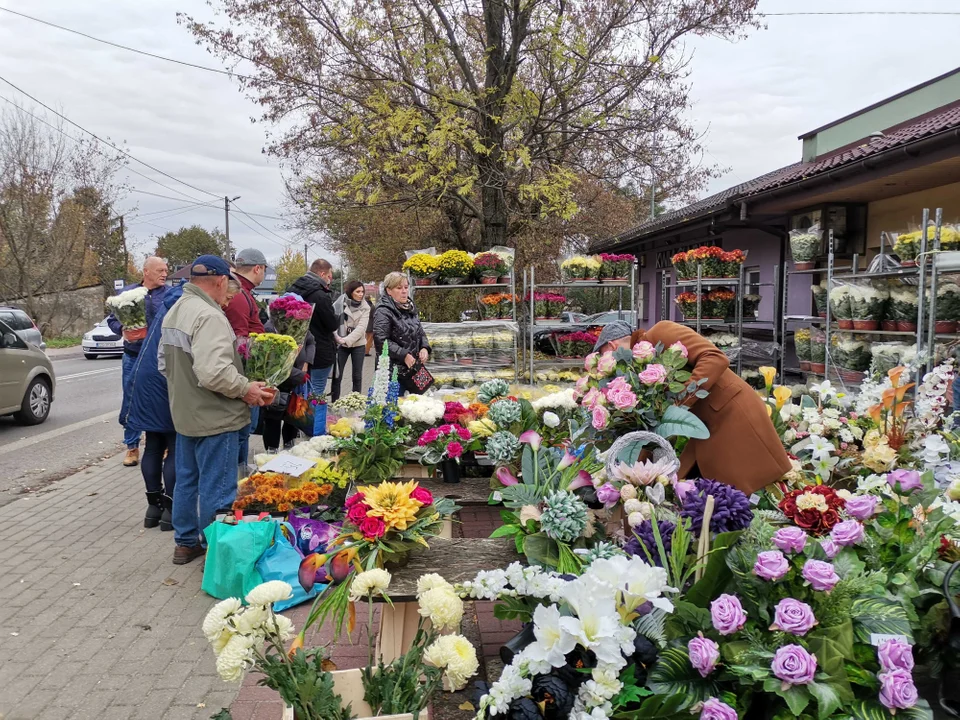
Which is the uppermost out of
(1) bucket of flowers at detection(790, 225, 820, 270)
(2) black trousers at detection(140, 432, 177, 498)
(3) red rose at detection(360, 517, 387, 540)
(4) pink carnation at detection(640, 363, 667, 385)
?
(1) bucket of flowers at detection(790, 225, 820, 270)

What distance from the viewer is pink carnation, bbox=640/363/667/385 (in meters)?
2.74

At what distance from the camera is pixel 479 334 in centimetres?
815

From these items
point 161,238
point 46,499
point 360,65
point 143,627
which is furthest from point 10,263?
point 161,238

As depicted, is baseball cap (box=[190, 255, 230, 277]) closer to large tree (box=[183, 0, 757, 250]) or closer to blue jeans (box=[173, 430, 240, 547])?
blue jeans (box=[173, 430, 240, 547])

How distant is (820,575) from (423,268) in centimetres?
680

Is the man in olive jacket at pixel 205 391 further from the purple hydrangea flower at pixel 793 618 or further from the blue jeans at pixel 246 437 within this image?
the purple hydrangea flower at pixel 793 618

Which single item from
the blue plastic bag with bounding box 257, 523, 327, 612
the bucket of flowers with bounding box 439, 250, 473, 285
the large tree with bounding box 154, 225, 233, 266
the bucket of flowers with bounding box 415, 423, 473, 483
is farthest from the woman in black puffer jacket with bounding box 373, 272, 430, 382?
the large tree with bounding box 154, 225, 233, 266

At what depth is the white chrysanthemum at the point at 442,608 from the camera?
75.4 inches

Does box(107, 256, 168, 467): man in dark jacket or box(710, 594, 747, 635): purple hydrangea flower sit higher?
box(107, 256, 168, 467): man in dark jacket

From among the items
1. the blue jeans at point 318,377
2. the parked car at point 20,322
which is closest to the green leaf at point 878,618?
the blue jeans at point 318,377

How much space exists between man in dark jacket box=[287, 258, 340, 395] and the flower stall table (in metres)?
4.71

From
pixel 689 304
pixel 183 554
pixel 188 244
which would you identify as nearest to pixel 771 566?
pixel 183 554

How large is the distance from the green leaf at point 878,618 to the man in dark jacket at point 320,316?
6115 millimetres

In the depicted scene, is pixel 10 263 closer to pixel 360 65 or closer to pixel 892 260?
pixel 360 65
